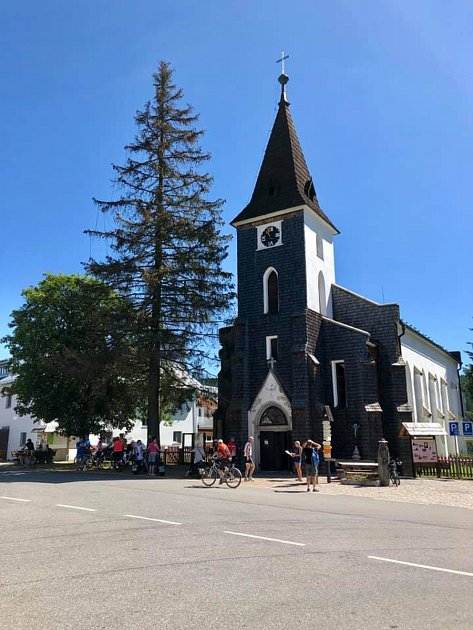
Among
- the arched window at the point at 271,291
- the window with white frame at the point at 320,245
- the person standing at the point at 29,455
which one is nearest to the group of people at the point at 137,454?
the person standing at the point at 29,455

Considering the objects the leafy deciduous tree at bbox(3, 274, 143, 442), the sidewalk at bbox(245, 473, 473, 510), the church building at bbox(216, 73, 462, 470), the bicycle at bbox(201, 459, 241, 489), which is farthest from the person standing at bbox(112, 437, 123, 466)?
the bicycle at bbox(201, 459, 241, 489)

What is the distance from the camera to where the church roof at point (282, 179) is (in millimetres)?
30828

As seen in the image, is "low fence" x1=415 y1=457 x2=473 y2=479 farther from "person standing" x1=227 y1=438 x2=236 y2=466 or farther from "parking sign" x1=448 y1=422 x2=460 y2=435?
"person standing" x1=227 y1=438 x2=236 y2=466

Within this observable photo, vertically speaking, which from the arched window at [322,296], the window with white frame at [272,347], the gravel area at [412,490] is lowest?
the gravel area at [412,490]

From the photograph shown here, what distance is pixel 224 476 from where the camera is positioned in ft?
62.1

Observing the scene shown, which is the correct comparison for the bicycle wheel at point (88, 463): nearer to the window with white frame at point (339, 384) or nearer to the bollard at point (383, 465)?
the window with white frame at point (339, 384)

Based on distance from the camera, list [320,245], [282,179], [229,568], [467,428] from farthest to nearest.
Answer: [282,179], [320,245], [467,428], [229,568]

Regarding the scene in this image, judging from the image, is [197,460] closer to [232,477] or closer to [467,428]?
[232,477]

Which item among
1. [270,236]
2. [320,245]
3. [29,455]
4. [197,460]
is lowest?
[197,460]

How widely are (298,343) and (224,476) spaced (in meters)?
10.1

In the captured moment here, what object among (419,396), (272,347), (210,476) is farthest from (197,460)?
(419,396)

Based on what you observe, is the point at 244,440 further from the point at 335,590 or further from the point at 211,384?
the point at 335,590

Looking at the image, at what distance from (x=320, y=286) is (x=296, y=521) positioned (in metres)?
21.3

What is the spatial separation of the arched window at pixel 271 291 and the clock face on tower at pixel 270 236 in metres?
1.54
